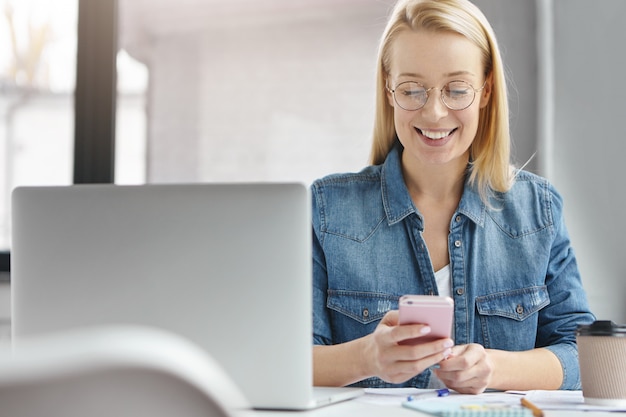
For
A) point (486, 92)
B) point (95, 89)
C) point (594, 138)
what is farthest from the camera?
point (95, 89)

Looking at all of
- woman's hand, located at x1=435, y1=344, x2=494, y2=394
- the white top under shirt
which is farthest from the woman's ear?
woman's hand, located at x1=435, y1=344, x2=494, y2=394

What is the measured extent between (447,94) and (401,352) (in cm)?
71

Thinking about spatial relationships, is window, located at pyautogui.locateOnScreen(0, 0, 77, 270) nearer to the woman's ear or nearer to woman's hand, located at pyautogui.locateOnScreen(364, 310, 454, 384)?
the woman's ear

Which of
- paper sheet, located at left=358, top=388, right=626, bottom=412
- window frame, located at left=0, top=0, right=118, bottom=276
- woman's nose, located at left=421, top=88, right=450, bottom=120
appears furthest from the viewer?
window frame, located at left=0, top=0, right=118, bottom=276

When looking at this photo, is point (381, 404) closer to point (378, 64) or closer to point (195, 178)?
point (378, 64)

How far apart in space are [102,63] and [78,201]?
2175 millimetres

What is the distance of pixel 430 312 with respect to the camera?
112 centimetres

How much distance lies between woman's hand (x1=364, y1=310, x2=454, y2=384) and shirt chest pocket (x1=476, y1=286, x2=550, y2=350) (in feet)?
1.60

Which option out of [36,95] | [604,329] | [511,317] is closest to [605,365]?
[604,329]

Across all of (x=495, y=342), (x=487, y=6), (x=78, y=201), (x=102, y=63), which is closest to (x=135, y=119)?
(x=102, y=63)

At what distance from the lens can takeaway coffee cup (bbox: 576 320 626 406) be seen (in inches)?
44.9

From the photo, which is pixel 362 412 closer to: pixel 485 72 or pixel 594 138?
pixel 485 72

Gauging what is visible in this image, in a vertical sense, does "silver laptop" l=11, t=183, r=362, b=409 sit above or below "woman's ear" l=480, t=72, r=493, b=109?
below

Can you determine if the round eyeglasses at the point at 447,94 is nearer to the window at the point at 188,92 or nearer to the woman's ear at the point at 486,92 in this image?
the woman's ear at the point at 486,92
